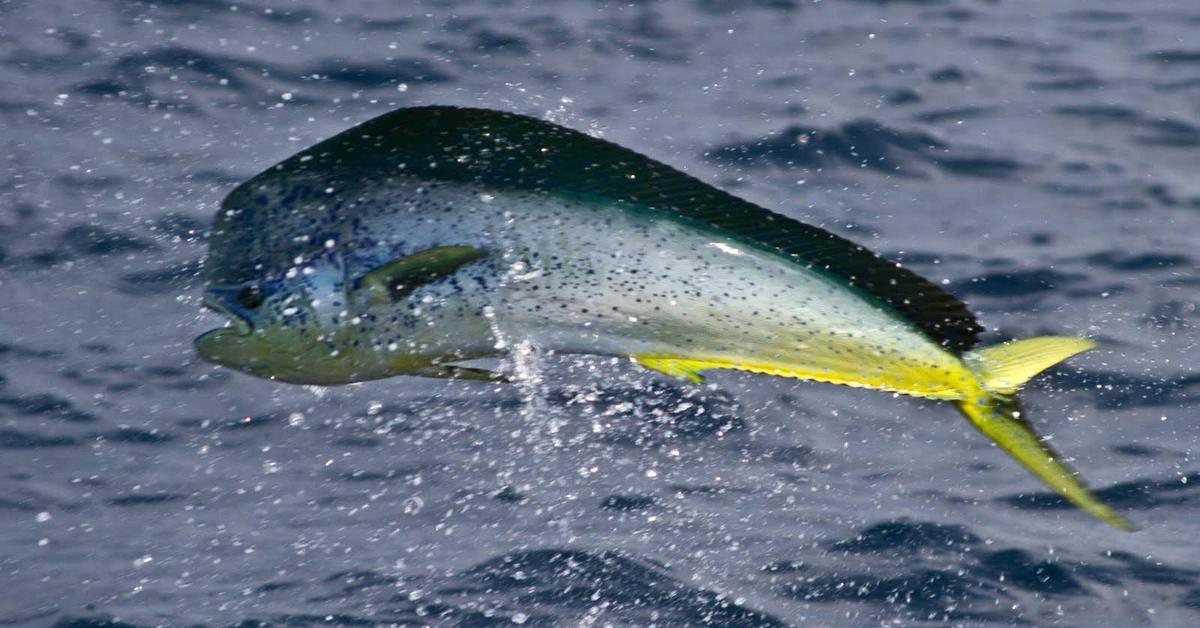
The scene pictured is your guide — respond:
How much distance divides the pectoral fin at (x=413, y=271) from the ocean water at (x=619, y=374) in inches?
38.7

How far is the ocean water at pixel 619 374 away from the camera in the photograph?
4477 mm

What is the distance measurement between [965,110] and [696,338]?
11.6 feet

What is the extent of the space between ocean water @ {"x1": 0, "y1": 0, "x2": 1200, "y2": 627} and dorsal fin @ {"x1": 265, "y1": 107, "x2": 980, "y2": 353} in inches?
38.6

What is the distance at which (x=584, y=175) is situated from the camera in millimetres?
Answer: 3754

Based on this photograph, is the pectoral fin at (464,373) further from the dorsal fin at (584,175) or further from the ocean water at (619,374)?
the ocean water at (619,374)

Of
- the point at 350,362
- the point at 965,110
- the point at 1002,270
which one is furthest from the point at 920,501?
the point at 965,110

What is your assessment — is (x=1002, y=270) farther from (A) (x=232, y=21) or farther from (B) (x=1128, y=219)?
(A) (x=232, y=21)

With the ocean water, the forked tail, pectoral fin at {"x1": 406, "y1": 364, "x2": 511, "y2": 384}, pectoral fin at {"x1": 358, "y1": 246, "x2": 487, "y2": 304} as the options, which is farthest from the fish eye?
the forked tail

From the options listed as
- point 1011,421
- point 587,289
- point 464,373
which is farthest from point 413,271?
point 1011,421

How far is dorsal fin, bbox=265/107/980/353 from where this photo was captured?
369 cm

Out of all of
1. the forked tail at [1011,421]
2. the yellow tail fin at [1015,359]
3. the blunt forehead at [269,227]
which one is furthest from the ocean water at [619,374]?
the blunt forehead at [269,227]

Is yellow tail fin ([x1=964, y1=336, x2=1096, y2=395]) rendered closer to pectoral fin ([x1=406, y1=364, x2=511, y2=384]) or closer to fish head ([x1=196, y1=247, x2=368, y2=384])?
pectoral fin ([x1=406, y1=364, x2=511, y2=384])

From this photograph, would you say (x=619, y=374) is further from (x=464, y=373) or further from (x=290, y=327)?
(x=290, y=327)

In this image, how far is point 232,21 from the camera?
7.20 m
